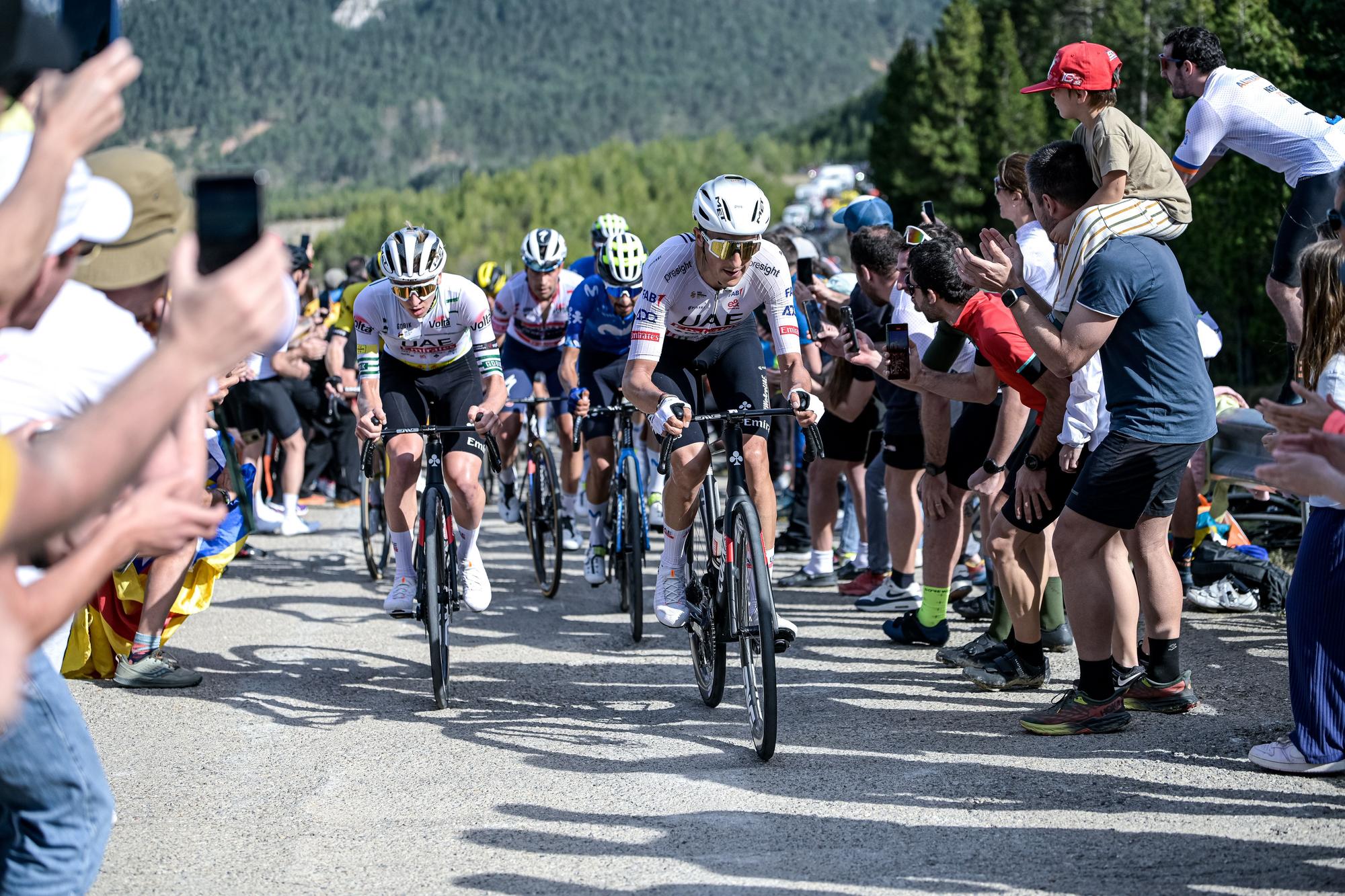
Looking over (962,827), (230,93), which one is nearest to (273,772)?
(962,827)

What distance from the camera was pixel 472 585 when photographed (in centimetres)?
766

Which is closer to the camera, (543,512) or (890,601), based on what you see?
(890,601)

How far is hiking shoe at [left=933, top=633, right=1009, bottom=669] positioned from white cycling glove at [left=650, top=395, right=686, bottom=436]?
226cm

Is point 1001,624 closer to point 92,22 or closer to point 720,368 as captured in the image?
point 720,368

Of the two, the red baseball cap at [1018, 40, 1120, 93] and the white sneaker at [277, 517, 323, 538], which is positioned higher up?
the red baseball cap at [1018, 40, 1120, 93]

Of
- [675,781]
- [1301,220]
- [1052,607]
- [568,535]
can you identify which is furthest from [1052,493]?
[568,535]

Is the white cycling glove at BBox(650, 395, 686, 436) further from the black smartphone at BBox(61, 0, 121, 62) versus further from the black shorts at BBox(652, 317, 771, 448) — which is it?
the black smartphone at BBox(61, 0, 121, 62)

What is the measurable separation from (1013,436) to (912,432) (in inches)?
66.0

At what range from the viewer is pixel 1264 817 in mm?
4832

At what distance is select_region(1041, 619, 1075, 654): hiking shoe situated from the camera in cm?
757

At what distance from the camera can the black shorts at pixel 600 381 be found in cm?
985

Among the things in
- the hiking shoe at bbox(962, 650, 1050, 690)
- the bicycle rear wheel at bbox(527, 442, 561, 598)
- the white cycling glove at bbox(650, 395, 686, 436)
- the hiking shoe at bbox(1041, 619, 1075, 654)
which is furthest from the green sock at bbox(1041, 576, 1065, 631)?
the bicycle rear wheel at bbox(527, 442, 561, 598)

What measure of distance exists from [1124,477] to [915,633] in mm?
2671

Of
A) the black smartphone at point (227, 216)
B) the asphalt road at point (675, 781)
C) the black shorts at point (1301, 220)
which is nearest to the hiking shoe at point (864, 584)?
the asphalt road at point (675, 781)
